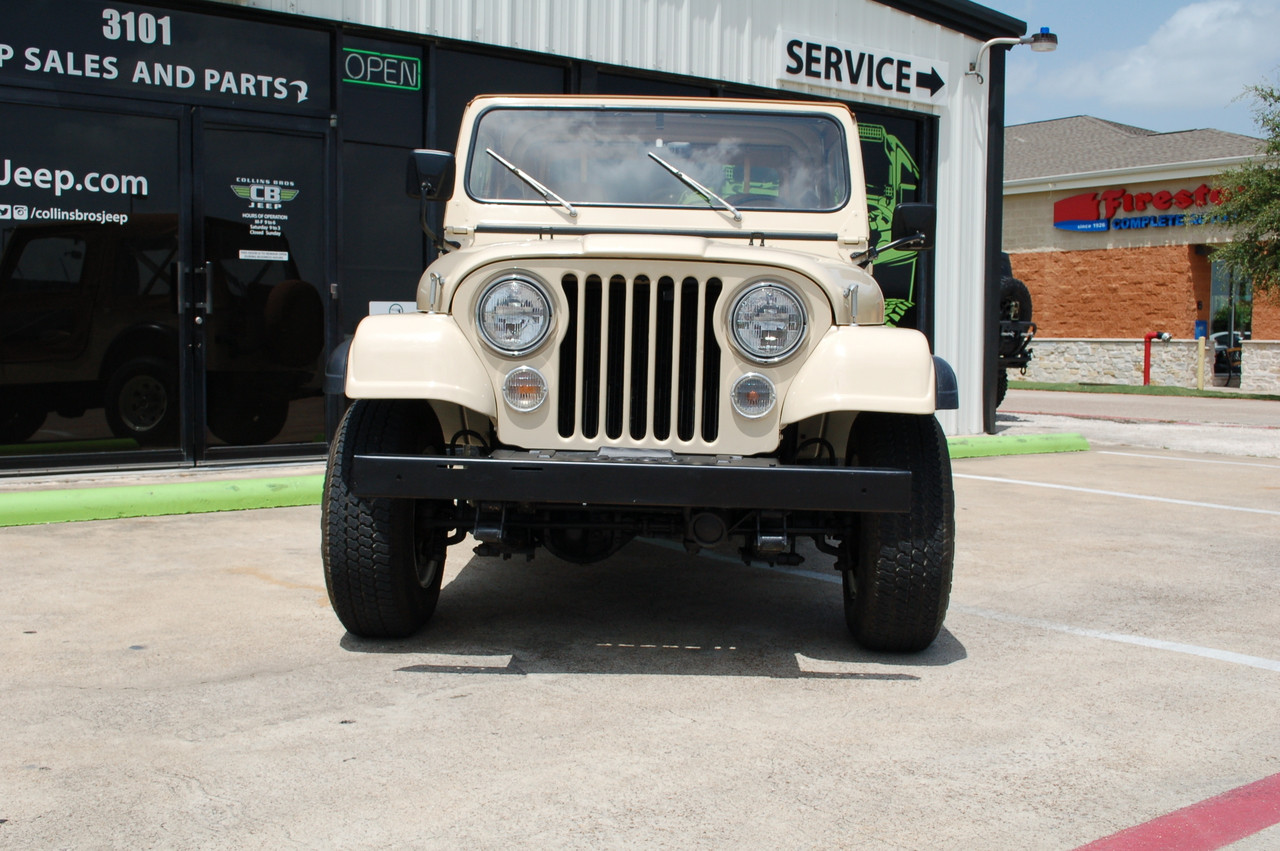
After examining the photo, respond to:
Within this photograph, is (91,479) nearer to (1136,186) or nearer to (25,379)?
(25,379)

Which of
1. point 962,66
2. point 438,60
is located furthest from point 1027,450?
point 438,60

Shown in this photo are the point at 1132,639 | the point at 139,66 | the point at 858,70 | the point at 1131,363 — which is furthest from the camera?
the point at 1131,363

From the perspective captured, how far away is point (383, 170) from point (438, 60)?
0.93m

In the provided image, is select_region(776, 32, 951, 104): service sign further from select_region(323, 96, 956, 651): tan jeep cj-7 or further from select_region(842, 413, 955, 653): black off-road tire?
select_region(842, 413, 955, 653): black off-road tire

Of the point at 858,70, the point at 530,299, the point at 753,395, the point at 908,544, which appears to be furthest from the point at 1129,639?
the point at 858,70

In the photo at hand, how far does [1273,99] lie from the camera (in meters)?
21.9

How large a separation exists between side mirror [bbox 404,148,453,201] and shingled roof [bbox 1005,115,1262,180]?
2758 centimetres

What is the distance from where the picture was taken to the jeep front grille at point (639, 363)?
3.78 m

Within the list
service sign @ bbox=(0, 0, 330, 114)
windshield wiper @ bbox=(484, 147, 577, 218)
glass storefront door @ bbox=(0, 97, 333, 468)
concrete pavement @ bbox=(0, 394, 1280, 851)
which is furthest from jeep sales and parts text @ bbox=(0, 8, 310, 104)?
windshield wiper @ bbox=(484, 147, 577, 218)

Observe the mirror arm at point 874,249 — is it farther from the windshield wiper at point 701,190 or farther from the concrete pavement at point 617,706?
the concrete pavement at point 617,706

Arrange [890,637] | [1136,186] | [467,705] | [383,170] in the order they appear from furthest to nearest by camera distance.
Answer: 1. [1136,186]
2. [383,170]
3. [890,637]
4. [467,705]

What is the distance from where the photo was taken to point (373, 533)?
12.5 feet

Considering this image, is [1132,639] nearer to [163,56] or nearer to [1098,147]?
[163,56]

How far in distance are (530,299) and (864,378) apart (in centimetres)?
105
